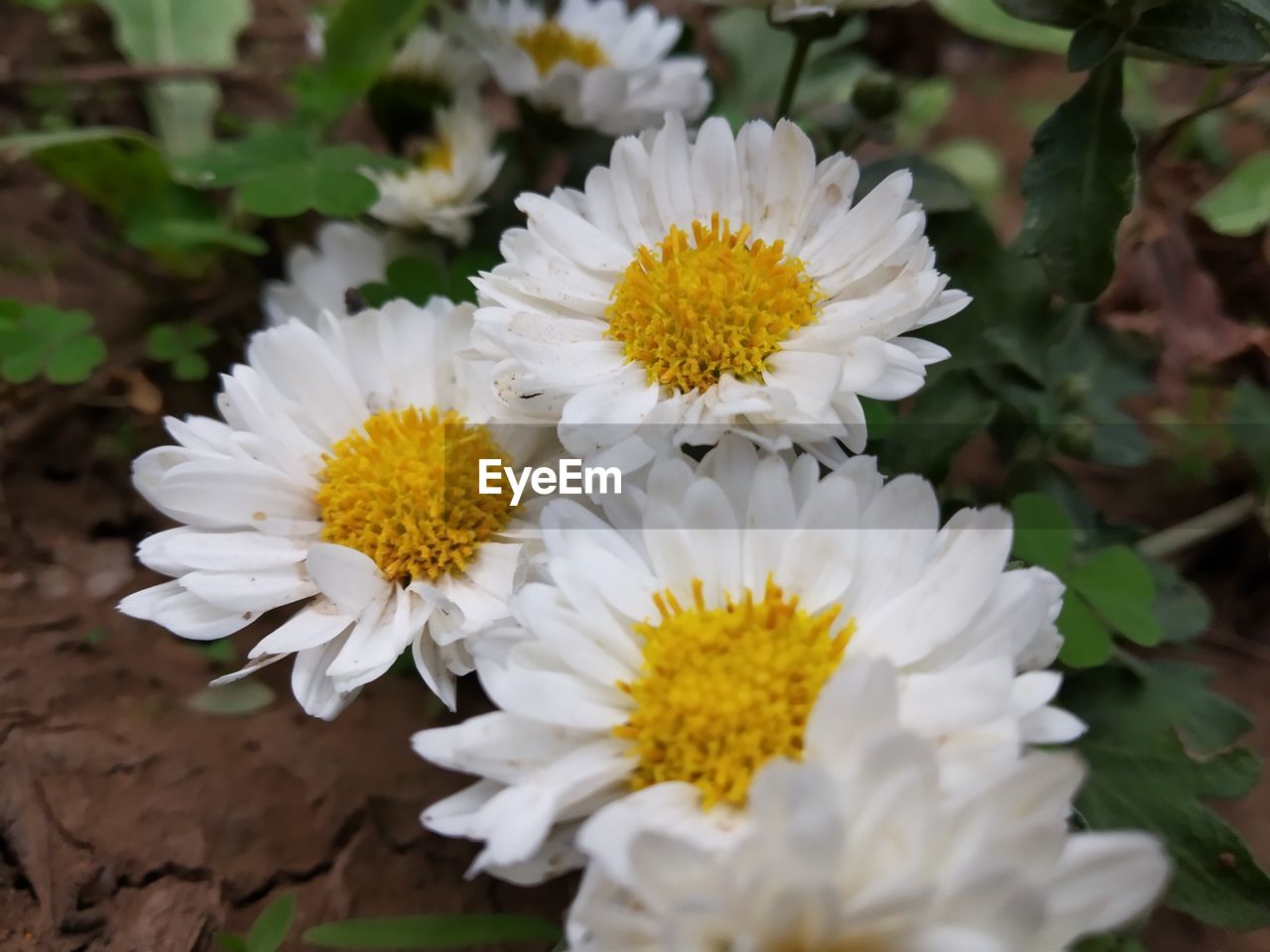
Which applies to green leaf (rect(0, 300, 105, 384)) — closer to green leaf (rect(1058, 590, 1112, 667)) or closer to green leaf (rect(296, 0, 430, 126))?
green leaf (rect(296, 0, 430, 126))

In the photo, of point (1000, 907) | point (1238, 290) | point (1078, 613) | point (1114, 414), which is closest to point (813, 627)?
point (1000, 907)

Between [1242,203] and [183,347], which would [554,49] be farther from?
[1242,203]

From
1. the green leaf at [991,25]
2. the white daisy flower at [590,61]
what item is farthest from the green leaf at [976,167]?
the white daisy flower at [590,61]

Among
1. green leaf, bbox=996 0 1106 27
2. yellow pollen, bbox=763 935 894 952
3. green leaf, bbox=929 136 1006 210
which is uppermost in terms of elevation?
green leaf, bbox=929 136 1006 210

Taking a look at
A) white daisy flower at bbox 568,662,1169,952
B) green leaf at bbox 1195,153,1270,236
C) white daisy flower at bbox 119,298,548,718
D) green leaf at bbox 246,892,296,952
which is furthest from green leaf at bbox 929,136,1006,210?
green leaf at bbox 246,892,296,952

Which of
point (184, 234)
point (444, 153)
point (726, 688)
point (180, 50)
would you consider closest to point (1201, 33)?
point (726, 688)
